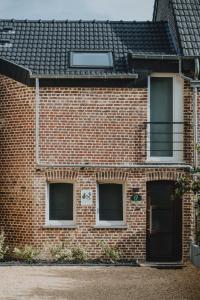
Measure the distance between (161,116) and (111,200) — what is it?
2864 mm

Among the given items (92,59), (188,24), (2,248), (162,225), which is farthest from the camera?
(188,24)

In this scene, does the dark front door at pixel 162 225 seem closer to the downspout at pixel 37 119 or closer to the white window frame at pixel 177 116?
the white window frame at pixel 177 116

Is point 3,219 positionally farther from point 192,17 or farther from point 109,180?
point 192,17

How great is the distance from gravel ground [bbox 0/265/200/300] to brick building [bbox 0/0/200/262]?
61.7 inches

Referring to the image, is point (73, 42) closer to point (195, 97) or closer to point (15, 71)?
point (15, 71)

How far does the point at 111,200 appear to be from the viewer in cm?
1652

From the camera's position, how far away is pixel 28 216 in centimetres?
1627

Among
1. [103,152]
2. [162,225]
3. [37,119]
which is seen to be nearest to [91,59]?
[37,119]

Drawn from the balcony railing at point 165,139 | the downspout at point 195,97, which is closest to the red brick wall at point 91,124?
the balcony railing at point 165,139

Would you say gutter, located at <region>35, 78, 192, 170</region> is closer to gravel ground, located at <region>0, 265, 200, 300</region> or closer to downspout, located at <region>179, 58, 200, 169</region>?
downspout, located at <region>179, 58, 200, 169</region>

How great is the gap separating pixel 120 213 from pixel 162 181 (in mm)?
1546

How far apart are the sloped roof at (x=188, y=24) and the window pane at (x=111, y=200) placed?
14.6 ft

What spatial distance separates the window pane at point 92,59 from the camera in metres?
16.7

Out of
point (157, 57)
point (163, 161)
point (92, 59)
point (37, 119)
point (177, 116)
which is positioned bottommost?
point (163, 161)
